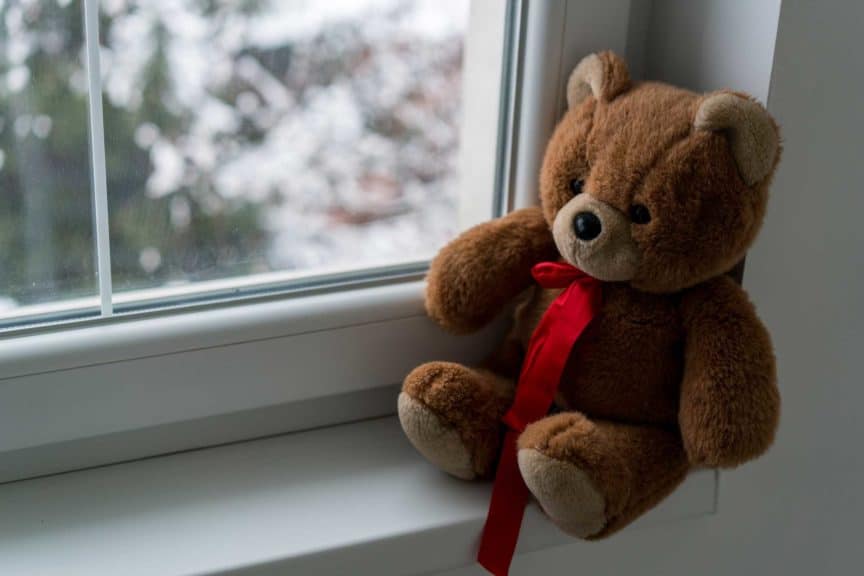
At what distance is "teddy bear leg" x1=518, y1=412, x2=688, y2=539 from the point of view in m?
0.75

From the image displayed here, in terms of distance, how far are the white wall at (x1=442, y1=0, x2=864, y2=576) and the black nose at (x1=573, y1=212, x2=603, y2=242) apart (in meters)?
0.18

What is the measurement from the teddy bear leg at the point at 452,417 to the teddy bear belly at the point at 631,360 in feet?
0.27

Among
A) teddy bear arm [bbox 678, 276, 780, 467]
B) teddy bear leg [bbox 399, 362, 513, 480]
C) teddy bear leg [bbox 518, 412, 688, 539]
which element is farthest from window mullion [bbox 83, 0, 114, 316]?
teddy bear arm [bbox 678, 276, 780, 467]

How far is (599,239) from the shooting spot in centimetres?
78

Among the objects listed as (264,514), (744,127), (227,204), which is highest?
(744,127)

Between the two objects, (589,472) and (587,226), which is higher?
(587,226)

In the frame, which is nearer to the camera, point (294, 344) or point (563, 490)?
point (563, 490)

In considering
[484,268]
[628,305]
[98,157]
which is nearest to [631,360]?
[628,305]

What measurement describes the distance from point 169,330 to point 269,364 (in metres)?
0.10

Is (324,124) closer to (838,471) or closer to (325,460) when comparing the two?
(325,460)

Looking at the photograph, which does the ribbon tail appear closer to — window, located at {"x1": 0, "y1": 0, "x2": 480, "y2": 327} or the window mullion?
window, located at {"x1": 0, "y1": 0, "x2": 480, "y2": 327}

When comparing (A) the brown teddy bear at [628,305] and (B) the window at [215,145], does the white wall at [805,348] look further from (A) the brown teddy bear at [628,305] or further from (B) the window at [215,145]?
(B) the window at [215,145]

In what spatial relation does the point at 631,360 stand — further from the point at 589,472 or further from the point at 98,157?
the point at 98,157

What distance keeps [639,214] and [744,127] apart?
10cm
